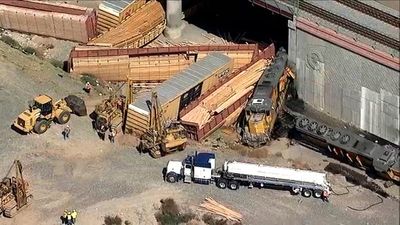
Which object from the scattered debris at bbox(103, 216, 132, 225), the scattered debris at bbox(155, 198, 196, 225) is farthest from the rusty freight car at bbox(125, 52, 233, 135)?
the scattered debris at bbox(103, 216, 132, 225)

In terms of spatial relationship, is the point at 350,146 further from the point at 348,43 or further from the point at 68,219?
the point at 68,219

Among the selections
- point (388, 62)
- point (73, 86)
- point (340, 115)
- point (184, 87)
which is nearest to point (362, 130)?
point (340, 115)

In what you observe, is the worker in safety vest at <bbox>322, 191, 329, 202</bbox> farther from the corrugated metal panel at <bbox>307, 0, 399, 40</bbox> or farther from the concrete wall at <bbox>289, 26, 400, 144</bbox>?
the corrugated metal panel at <bbox>307, 0, 399, 40</bbox>

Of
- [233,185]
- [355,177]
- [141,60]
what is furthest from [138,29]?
[355,177]

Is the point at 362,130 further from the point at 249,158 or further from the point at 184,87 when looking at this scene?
the point at 184,87

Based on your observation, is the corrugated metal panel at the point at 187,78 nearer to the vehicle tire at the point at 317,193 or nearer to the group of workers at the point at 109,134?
the group of workers at the point at 109,134

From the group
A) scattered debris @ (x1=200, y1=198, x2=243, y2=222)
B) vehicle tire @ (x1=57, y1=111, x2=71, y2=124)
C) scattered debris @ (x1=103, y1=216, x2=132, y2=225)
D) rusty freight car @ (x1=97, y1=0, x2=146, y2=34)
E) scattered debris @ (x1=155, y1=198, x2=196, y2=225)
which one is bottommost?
scattered debris @ (x1=103, y1=216, x2=132, y2=225)

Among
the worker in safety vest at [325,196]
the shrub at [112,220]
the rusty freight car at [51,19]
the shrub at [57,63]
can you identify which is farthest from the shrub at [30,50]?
the worker in safety vest at [325,196]
